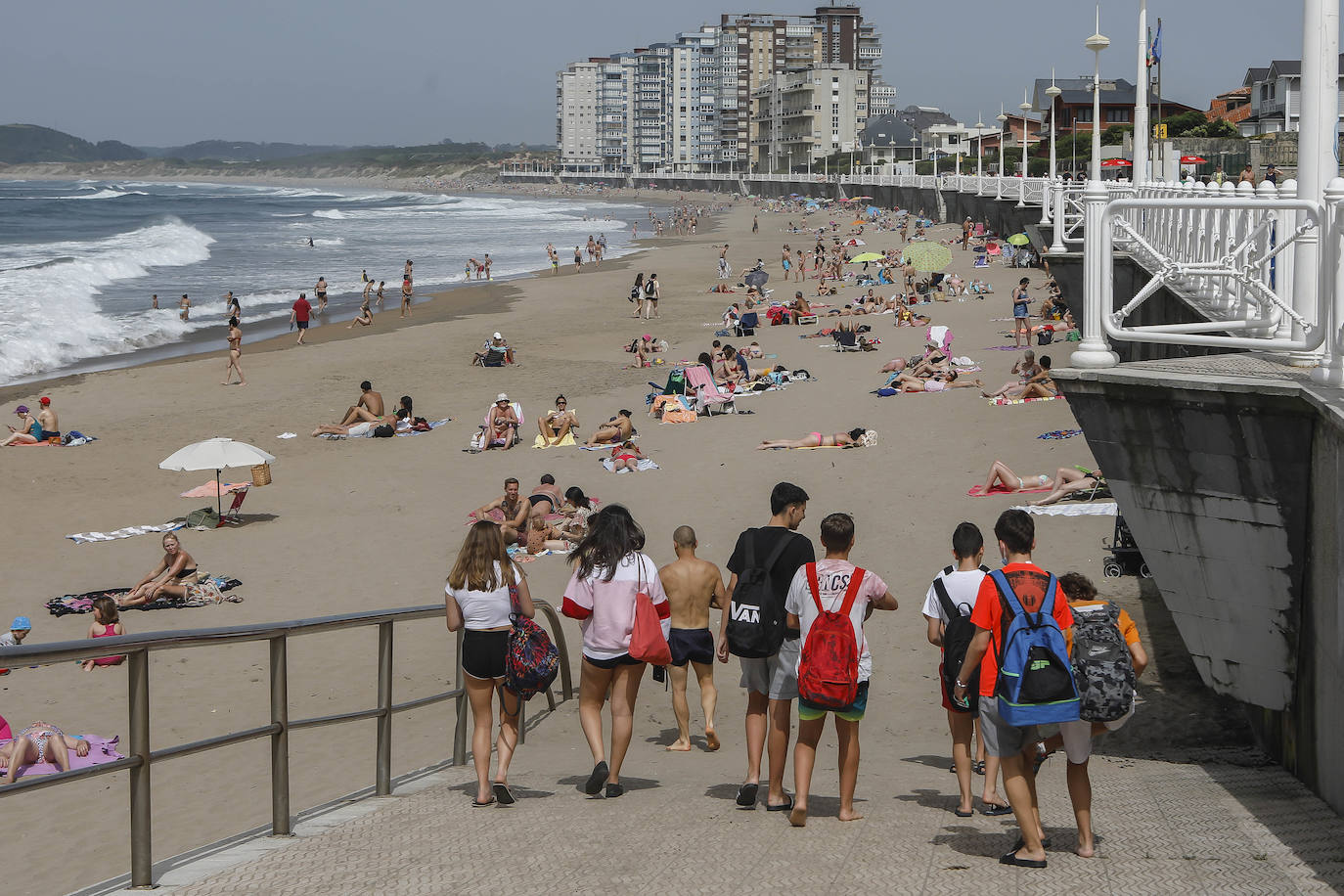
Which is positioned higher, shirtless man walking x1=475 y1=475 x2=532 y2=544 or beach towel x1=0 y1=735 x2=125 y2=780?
shirtless man walking x1=475 y1=475 x2=532 y2=544

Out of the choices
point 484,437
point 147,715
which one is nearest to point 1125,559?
point 147,715

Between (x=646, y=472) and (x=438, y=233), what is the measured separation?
66.2 m

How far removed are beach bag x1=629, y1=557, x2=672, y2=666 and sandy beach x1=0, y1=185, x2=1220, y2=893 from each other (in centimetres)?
174

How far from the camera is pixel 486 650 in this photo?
224 inches

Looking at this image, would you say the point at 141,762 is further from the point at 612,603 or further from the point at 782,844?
the point at 782,844

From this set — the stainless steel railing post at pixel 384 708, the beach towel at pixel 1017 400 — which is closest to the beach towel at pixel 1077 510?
Answer: the beach towel at pixel 1017 400

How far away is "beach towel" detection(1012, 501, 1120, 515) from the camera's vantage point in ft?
38.8

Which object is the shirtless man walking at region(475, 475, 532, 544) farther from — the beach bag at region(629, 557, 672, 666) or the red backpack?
the red backpack

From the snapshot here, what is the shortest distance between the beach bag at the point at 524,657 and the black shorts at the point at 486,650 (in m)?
0.03

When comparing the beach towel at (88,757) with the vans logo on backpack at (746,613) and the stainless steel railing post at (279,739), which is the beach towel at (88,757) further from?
the vans logo on backpack at (746,613)

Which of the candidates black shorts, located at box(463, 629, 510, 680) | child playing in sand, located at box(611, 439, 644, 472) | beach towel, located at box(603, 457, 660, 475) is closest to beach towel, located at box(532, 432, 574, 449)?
child playing in sand, located at box(611, 439, 644, 472)

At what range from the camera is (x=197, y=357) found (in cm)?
2747

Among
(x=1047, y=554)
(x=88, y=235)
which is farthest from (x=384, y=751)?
(x=88, y=235)

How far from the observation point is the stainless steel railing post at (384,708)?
573 cm
